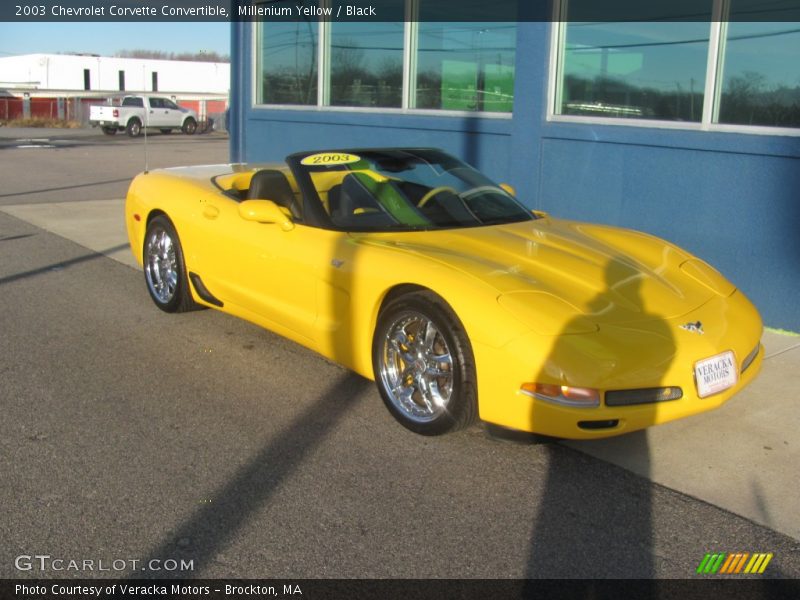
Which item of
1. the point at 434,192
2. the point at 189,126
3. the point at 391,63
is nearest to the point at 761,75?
the point at 434,192

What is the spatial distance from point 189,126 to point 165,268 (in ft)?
115

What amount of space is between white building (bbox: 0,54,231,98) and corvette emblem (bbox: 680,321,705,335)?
60865mm

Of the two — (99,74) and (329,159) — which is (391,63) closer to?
(329,159)

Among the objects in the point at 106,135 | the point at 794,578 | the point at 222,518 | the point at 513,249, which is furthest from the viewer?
the point at 106,135

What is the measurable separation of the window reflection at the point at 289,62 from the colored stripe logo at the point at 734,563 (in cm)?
941

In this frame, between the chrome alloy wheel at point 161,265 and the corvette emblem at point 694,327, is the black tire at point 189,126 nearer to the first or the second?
the chrome alloy wheel at point 161,265

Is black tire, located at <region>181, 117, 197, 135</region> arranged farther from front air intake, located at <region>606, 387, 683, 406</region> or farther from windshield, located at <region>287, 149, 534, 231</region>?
front air intake, located at <region>606, 387, 683, 406</region>

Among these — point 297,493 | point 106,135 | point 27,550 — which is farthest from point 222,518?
point 106,135

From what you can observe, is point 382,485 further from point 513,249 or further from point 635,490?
point 513,249

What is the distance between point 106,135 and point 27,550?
120ft

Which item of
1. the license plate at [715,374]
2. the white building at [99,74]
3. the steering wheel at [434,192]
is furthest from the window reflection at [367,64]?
the white building at [99,74]

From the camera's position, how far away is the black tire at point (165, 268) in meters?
6.27

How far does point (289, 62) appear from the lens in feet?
39.9

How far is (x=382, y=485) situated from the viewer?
3883mm
